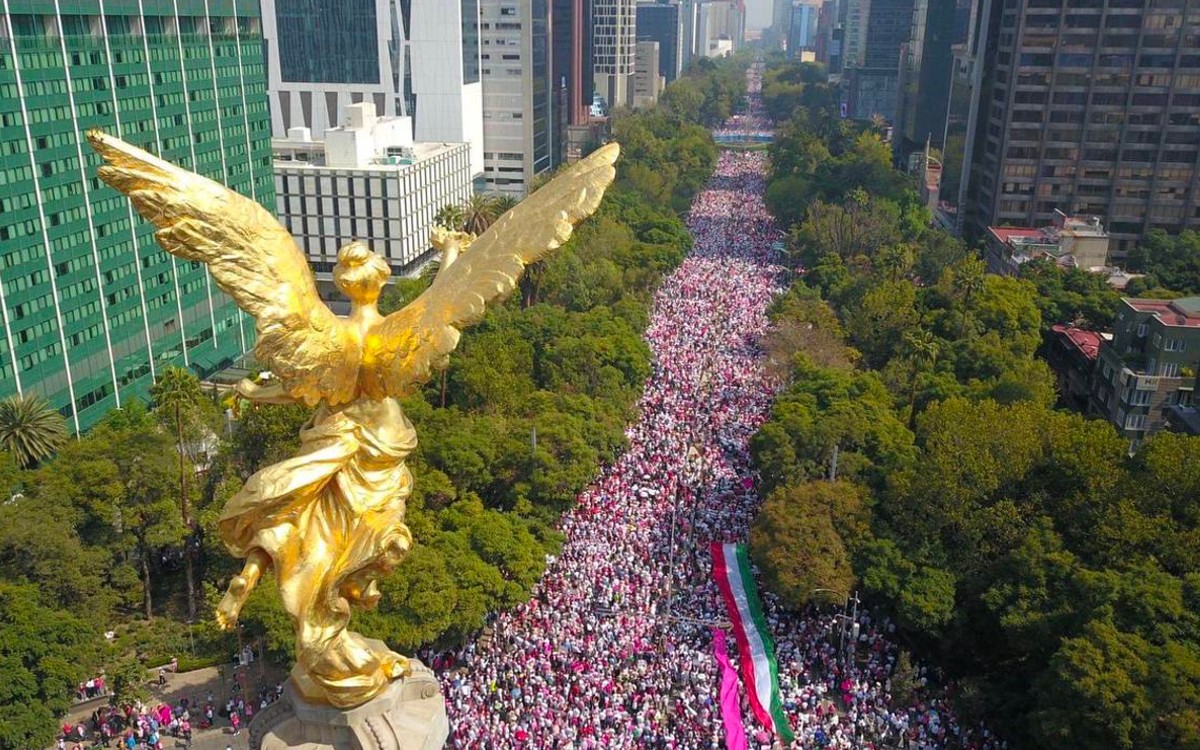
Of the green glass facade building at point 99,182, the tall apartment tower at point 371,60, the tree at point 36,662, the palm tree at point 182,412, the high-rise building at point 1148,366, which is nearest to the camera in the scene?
the tree at point 36,662

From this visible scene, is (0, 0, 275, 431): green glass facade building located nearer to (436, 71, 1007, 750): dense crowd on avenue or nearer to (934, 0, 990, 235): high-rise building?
(436, 71, 1007, 750): dense crowd on avenue

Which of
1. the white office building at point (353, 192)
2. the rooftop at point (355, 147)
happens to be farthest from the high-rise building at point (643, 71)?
the white office building at point (353, 192)

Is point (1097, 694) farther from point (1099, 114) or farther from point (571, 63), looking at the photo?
point (571, 63)

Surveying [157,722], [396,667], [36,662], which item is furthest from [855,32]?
[396,667]

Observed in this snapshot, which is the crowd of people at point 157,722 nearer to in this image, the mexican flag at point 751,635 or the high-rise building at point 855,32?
the mexican flag at point 751,635

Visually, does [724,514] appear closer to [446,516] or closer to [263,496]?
[446,516]

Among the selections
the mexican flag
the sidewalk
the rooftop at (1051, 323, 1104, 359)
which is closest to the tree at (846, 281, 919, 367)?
the rooftop at (1051, 323, 1104, 359)
